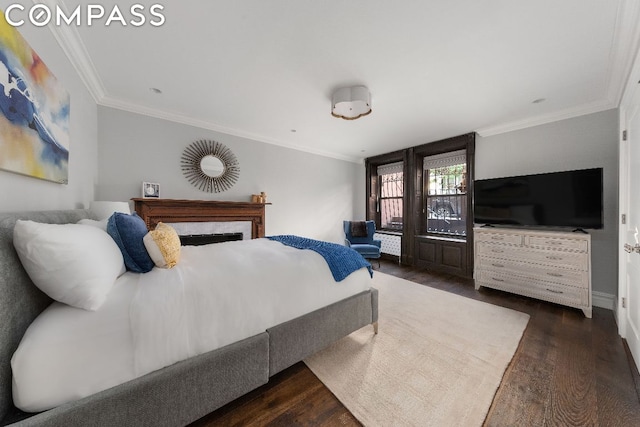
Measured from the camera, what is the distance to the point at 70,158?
2039mm

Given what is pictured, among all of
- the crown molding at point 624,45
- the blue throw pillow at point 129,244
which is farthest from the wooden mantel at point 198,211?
the crown molding at point 624,45

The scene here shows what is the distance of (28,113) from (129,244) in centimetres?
100

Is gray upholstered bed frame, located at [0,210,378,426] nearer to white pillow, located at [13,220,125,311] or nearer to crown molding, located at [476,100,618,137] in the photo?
white pillow, located at [13,220,125,311]

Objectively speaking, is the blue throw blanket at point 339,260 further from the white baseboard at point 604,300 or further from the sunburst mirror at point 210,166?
the white baseboard at point 604,300

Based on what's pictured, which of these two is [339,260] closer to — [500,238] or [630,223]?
[630,223]

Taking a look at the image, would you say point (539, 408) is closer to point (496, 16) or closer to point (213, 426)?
point (213, 426)

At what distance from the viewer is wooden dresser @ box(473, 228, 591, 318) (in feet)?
8.25

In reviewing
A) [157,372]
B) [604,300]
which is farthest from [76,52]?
[604,300]

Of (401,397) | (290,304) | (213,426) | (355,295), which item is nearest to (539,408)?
(401,397)

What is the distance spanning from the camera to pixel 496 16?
5.09 feet

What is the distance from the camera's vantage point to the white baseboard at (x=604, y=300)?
2.62 metres

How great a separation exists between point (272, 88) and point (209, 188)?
1919 millimetres

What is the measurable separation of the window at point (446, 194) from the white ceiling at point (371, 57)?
1139 mm

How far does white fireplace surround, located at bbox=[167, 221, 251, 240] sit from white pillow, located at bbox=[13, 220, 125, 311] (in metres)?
2.27
